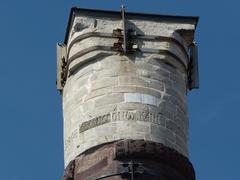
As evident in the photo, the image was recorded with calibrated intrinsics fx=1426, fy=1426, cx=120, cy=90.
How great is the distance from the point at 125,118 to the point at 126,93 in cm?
34

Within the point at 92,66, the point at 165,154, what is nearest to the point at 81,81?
the point at 92,66

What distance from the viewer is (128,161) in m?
16.5

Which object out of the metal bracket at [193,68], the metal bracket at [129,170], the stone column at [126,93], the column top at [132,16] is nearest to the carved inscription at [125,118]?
the stone column at [126,93]

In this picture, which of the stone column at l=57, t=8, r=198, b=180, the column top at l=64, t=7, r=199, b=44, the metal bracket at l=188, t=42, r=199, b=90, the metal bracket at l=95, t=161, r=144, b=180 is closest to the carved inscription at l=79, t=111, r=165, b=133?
the stone column at l=57, t=8, r=198, b=180

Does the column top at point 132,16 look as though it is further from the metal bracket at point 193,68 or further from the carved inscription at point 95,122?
the carved inscription at point 95,122

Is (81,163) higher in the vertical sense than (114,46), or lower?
lower

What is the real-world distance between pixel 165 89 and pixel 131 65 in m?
0.51

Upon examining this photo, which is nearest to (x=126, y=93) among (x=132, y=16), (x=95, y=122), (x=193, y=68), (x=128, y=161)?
(x=95, y=122)

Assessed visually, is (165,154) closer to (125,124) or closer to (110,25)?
(125,124)

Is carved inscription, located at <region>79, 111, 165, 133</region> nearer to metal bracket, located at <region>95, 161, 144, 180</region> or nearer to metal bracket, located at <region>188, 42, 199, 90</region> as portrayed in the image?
metal bracket, located at <region>95, 161, 144, 180</region>

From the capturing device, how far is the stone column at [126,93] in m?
16.6

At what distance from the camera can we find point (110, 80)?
1723 centimetres

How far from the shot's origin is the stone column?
655 inches

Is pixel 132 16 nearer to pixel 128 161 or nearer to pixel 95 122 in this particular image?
pixel 95 122
